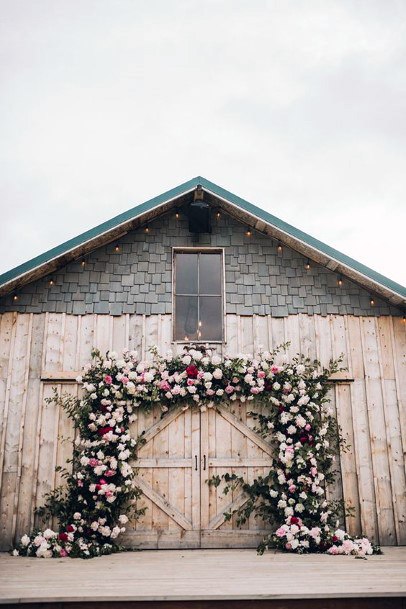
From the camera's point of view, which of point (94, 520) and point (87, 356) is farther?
point (87, 356)

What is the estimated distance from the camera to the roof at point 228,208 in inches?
285

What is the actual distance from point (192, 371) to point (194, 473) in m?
1.37

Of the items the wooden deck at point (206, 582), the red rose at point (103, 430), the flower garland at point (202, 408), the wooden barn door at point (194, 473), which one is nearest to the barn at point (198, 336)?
the wooden barn door at point (194, 473)

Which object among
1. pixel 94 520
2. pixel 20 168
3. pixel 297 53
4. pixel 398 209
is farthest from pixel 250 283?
pixel 20 168

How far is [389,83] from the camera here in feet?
46.4

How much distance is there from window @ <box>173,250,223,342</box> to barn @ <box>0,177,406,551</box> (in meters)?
0.02

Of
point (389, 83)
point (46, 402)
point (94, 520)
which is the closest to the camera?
point (94, 520)

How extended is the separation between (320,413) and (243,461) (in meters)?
1.29

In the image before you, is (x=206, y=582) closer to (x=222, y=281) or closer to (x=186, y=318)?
(x=186, y=318)

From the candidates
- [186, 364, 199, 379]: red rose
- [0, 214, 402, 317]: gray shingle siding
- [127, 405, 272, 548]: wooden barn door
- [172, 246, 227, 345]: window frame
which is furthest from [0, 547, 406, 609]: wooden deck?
[0, 214, 402, 317]: gray shingle siding

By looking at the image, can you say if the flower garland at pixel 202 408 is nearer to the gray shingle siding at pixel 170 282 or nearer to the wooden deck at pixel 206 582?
the wooden deck at pixel 206 582

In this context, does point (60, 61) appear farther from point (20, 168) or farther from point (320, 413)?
point (20, 168)

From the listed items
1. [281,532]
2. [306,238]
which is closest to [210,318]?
[306,238]

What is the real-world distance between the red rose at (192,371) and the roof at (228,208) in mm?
2291
